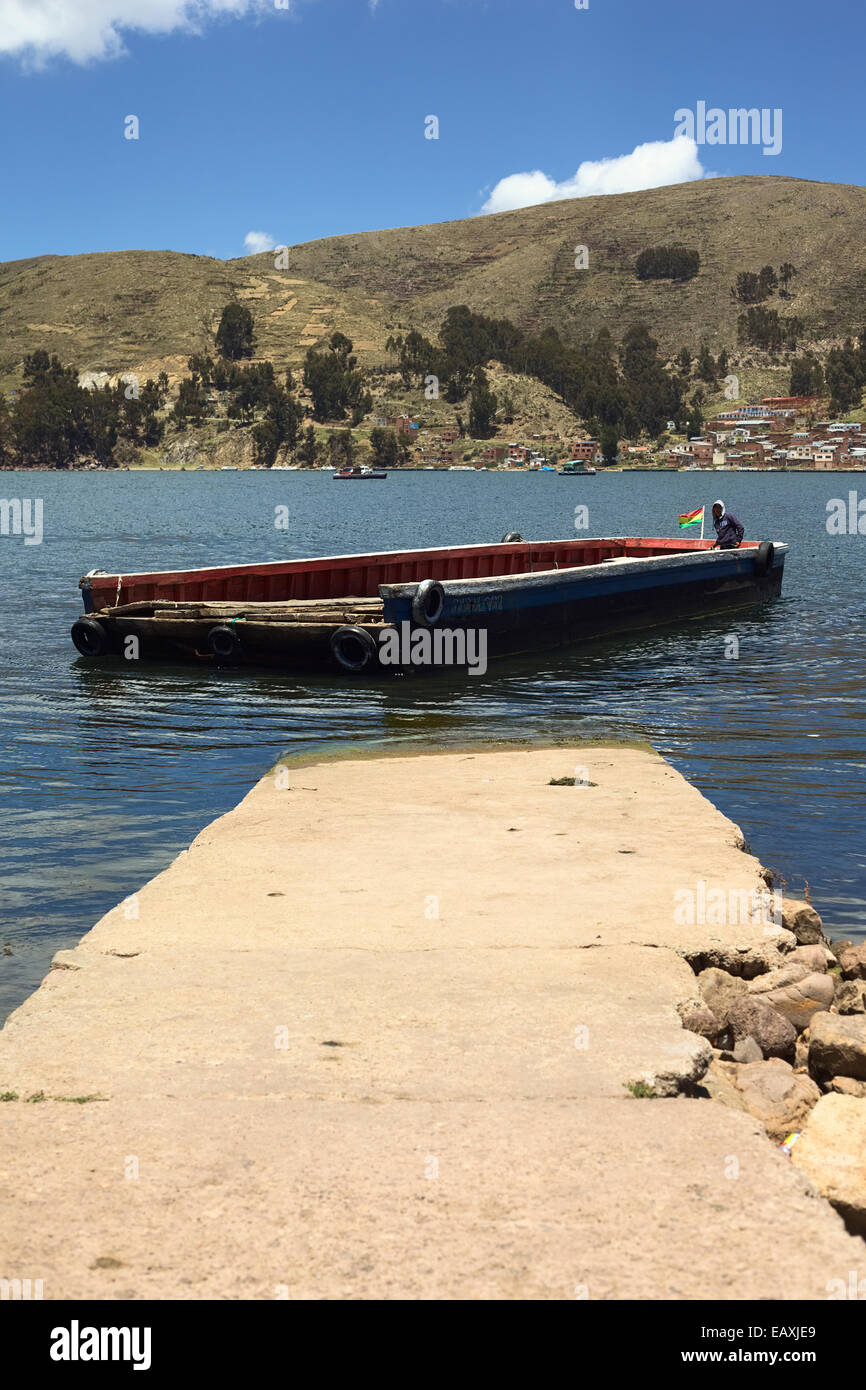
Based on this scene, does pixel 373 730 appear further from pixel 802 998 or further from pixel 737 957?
pixel 802 998

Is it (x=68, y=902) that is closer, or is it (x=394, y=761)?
(x=68, y=902)

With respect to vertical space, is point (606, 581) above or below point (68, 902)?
above

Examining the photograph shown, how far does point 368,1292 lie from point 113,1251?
85 centimetres

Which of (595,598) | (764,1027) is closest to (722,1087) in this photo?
(764,1027)

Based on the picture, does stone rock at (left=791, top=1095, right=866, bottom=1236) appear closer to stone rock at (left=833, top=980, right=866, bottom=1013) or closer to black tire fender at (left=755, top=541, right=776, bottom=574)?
stone rock at (left=833, top=980, right=866, bottom=1013)

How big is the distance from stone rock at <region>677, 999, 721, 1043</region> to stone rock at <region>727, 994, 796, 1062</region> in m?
0.12

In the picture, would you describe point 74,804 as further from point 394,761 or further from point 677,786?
point 677,786

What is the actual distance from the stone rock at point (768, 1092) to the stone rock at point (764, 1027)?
252 millimetres

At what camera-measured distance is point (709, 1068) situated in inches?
225

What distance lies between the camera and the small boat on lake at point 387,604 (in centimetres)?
2162

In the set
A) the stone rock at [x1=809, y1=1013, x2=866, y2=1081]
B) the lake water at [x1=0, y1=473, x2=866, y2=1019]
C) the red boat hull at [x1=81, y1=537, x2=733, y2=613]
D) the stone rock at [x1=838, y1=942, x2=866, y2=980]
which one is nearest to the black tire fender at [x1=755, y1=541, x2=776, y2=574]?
the lake water at [x1=0, y1=473, x2=866, y2=1019]

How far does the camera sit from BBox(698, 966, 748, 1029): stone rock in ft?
21.3

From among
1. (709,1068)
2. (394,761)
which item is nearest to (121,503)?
(394,761)
